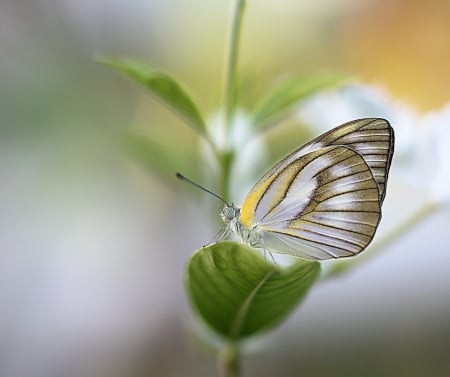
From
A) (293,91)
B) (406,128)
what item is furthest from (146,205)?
(293,91)

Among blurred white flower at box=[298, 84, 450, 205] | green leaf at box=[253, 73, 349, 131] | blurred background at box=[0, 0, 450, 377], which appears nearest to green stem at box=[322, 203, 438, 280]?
blurred white flower at box=[298, 84, 450, 205]

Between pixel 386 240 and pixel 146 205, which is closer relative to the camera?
pixel 386 240

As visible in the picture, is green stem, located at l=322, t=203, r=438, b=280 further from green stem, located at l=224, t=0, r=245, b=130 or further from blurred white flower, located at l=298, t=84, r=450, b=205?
green stem, located at l=224, t=0, r=245, b=130

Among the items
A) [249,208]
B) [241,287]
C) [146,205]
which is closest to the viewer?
[241,287]

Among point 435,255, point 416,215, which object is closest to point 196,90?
point 435,255

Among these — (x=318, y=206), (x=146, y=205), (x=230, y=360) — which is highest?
(x=146, y=205)

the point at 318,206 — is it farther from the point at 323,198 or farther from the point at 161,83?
the point at 161,83

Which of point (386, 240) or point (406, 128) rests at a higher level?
point (406, 128)

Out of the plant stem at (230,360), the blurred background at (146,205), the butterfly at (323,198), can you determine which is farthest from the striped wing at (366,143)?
the blurred background at (146,205)

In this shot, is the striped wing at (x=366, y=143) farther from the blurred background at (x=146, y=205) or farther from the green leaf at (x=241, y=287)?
the blurred background at (x=146, y=205)
